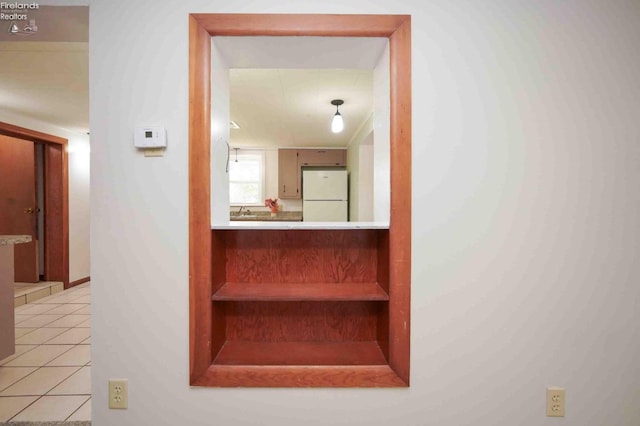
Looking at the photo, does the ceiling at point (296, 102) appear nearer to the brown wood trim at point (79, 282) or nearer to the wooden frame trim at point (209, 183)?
the wooden frame trim at point (209, 183)

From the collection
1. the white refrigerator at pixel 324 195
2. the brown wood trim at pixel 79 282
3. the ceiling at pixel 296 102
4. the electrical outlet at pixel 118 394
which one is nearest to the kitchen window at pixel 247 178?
the ceiling at pixel 296 102

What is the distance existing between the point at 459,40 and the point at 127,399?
2190 millimetres

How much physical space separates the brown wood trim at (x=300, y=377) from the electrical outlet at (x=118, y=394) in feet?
1.03

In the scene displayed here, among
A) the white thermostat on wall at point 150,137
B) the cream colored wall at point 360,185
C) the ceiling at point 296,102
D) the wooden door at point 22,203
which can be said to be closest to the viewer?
the white thermostat on wall at point 150,137

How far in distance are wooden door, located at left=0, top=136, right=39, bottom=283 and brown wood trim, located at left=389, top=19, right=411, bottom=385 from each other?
520 cm

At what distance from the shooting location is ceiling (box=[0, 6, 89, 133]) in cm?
143

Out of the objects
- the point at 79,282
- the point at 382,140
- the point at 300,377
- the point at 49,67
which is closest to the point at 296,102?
the point at 382,140

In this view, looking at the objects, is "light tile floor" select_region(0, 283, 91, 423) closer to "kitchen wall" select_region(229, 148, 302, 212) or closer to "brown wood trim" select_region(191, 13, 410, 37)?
"brown wood trim" select_region(191, 13, 410, 37)

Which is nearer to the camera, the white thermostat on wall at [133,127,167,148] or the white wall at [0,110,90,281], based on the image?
the white thermostat on wall at [133,127,167,148]

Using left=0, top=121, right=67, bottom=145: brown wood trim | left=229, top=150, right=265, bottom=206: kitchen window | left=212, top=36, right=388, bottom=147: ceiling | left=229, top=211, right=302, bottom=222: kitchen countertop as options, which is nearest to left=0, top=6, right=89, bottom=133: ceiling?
left=0, top=121, right=67, bottom=145: brown wood trim

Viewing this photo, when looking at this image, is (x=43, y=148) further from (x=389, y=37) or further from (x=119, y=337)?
(x=389, y=37)

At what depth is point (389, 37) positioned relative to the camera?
1.38 meters

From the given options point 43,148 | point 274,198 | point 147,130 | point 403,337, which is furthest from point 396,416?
point 43,148

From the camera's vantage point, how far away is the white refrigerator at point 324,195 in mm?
5176
